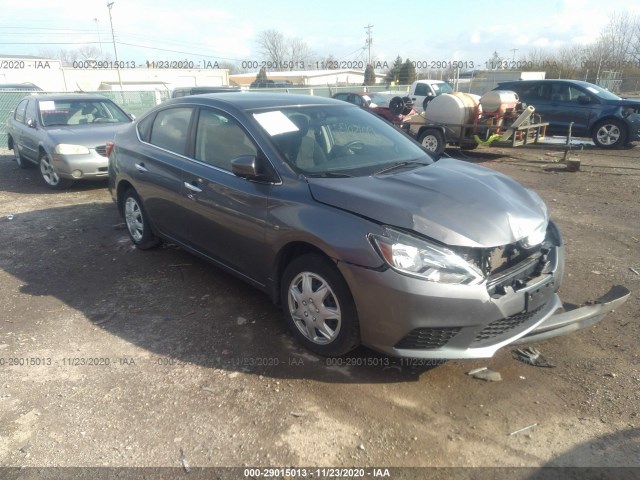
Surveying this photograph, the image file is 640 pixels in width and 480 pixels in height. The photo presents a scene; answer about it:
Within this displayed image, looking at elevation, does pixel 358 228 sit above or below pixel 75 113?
below

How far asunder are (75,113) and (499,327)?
8896mm

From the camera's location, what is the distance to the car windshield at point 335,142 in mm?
3523

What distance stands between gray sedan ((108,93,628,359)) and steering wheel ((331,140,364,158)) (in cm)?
1

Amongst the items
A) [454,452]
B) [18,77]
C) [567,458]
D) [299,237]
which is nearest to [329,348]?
[299,237]

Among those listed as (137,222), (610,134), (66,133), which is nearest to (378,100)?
(610,134)

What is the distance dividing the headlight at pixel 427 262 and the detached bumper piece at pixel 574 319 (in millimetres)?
605

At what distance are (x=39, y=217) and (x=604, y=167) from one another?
10.4m

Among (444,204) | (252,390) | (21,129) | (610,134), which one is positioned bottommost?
(252,390)

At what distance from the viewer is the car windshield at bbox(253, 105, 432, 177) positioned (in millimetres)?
3523

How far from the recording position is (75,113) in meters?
9.03

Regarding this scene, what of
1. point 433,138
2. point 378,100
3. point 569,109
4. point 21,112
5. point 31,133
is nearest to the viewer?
point 31,133

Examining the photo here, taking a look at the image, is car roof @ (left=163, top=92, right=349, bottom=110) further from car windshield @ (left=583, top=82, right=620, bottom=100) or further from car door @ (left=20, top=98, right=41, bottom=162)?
car windshield @ (left=583, top=82, right=620, bottom=100)

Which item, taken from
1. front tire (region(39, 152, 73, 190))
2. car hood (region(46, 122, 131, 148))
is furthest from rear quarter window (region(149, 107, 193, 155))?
front tire (region(39, 152, 73, 190))

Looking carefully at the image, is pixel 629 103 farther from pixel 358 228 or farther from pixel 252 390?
pixel 252 390
